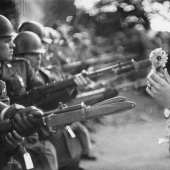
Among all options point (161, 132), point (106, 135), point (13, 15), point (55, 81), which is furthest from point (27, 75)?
point (161, 132)

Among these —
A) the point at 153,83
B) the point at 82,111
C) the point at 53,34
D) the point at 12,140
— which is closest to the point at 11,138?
the point at 12,140

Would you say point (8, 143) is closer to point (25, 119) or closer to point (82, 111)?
point (25, 119)

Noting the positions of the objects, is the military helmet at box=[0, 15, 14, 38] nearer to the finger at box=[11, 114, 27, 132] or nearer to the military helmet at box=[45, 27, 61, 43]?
the military helmet at box=[45, 27, 61, 43]

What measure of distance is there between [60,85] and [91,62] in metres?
0.28

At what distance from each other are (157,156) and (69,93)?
0.55 metres

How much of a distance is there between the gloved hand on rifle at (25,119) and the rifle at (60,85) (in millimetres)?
653

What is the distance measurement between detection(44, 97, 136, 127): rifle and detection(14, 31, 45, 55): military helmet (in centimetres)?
92

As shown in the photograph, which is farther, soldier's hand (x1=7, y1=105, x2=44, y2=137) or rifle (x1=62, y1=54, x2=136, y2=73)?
rifle (x1=62, y1=54, x2=136, y2=73)

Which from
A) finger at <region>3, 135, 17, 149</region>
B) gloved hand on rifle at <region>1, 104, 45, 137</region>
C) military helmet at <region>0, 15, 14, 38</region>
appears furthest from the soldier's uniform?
gloved hand on rifle at <region>1, 104, 45, 137</region>

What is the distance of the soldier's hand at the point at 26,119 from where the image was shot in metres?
1.67

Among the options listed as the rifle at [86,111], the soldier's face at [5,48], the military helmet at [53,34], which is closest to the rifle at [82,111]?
the rifle at [86,111]

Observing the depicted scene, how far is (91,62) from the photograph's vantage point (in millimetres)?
2746

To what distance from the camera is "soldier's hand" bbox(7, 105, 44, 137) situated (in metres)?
1.67

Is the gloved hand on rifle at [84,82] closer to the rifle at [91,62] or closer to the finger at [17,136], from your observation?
the rifle at [91,62]
